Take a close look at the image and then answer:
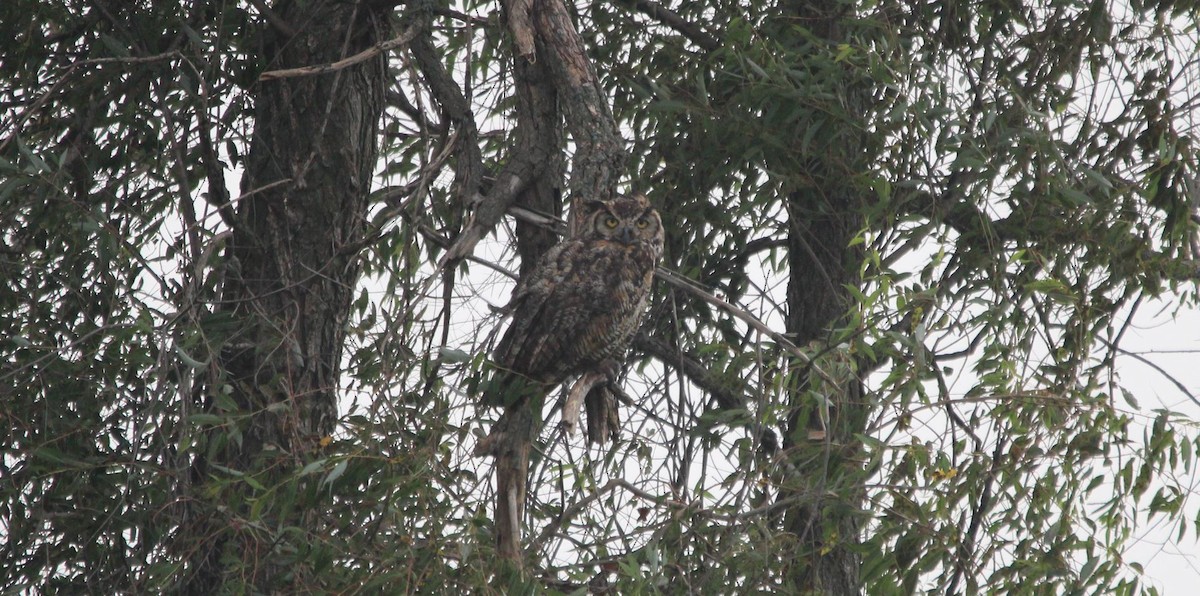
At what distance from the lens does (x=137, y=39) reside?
3.72 metres

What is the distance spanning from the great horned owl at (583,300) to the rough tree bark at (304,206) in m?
0.54

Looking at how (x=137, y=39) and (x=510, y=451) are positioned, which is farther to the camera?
(x=137, y=39)

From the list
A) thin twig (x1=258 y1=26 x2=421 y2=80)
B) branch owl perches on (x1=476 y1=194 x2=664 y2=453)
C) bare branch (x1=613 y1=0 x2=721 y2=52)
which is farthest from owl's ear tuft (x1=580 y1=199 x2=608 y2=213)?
bare branch (x1=613 y1=0 x2=721 y2=52)

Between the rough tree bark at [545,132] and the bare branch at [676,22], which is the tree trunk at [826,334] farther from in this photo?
the rough tree bark at [545,132]

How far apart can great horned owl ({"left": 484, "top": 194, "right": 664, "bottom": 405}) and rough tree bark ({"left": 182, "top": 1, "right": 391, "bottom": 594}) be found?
1.76 ft

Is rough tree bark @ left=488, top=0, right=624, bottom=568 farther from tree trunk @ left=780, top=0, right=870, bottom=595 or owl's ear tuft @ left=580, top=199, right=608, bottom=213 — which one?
tree trunk @ left=780, top=0, right=870, bottom=595

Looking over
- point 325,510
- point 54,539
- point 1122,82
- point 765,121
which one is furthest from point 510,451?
point 1122,82

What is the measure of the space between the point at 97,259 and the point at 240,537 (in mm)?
836

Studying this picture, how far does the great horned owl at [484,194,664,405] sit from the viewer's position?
3.33m

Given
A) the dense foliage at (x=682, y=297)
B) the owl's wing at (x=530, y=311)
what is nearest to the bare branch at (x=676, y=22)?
the dense foliage at (x=682, y=297)

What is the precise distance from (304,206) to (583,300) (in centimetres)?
94

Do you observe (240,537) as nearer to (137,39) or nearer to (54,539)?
(54,539)

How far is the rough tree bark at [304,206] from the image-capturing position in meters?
3.55

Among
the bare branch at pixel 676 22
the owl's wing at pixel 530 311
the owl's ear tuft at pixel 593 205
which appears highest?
the bare branch at pixel 676 22
